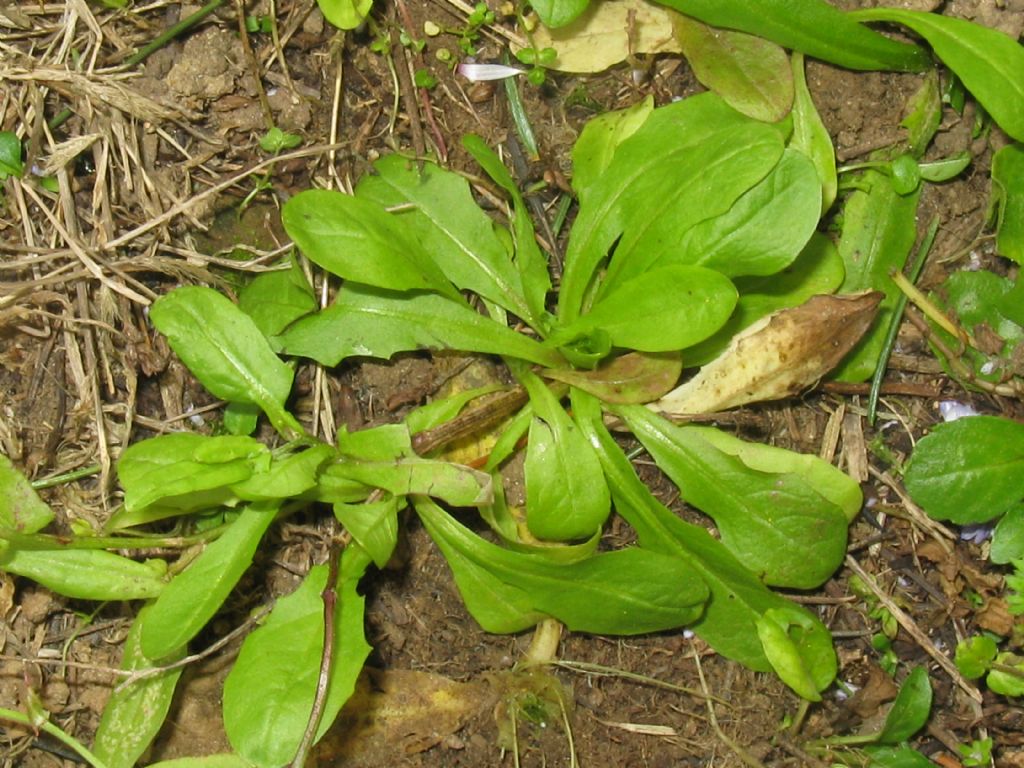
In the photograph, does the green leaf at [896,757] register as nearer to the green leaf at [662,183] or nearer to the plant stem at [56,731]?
the green leaf at [662,183]

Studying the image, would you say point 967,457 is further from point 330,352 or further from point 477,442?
point 330,352

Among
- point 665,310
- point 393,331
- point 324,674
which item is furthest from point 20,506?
point 665,310

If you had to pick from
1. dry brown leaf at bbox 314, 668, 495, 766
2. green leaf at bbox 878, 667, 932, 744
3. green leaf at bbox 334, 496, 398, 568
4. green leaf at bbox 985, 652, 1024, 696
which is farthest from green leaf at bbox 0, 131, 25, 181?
green leaf at bbox 985, 652, 1024, 696

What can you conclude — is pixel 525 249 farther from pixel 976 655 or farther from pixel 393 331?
pixel 976 655

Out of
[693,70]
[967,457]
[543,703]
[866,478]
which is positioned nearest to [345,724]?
[543,703]

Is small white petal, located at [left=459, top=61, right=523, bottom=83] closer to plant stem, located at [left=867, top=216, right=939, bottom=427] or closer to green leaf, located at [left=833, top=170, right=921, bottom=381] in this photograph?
green leaf, located at [left=833, top=170, right=921, bottom=381]

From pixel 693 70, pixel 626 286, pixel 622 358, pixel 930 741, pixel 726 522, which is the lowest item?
pixel 930 741

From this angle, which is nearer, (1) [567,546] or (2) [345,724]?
(1) [567,546]
